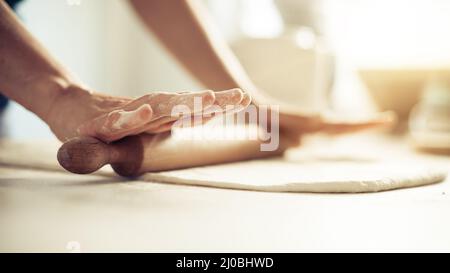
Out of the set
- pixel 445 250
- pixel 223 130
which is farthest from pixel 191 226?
pixel 223 130

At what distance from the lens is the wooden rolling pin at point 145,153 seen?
742 mm

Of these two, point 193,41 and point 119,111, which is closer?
point 119,111

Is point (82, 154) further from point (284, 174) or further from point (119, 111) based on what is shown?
point (284, 174)

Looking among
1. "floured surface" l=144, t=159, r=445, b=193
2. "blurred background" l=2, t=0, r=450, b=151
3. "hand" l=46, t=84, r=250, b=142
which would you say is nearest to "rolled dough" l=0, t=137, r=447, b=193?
"floured surface" l=144, t=159, r=445, b=193

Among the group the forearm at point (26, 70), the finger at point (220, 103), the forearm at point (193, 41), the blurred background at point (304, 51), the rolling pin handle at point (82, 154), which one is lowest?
the rolling pin handle at point (82, 154)

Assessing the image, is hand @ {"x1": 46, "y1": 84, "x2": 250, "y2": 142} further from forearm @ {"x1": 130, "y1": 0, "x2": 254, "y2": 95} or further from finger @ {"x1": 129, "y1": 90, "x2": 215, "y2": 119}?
forearm @ {"x1": 130, "y1": 0, "x2": 254, "y2": 95}

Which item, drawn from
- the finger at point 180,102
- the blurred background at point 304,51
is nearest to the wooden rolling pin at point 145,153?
the finger at point 180,102

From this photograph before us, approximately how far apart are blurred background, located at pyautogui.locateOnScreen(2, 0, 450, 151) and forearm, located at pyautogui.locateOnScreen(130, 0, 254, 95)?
1.99 ft

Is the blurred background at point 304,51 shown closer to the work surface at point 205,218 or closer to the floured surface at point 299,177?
→ the floured surface at point 299,177

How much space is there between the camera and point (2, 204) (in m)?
0.67

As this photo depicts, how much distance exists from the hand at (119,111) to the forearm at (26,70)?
21 millimetres

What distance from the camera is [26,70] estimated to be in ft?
2.76

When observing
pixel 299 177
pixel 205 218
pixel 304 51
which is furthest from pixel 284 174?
pixel 304 51

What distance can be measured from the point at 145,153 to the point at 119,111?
0.42 ft
